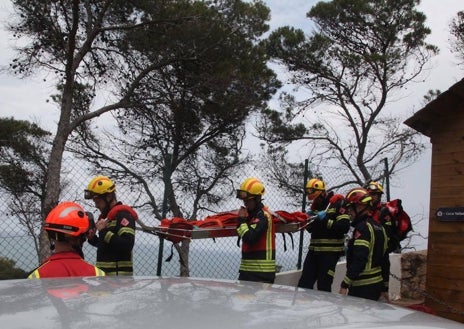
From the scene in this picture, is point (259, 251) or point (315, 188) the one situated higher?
point (315, 188)

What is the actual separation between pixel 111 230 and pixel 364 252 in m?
2.44

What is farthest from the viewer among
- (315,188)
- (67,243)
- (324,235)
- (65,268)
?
(315,188)

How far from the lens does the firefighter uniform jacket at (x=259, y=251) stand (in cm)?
518

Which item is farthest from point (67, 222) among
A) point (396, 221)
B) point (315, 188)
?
point (396, 221)

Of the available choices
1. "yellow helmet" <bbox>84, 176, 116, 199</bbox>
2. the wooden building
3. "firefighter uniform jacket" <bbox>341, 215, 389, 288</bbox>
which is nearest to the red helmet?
"firefighter uniform jacket" <bbox>341, 215, 389, 288</bbox>

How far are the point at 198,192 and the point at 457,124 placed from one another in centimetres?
567

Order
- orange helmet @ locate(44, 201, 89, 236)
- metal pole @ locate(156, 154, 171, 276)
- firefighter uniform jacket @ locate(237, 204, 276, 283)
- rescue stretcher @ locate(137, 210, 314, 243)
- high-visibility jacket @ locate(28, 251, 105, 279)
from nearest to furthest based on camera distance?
high-visibility jacket @ locate(28, 251, 105, 279) < orange helmet @ locate(44, 201, 89, 236) < firefighter uniform jacket @ locate(237, 204, 276, 283) < rescue stretcher @ locate(137, 210, 314, 243) < metal pole @ locate(156, 154, 171, 276)

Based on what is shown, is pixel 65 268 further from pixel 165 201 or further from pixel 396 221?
pixel 396 221

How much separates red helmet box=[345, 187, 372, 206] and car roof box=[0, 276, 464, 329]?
375 centimetres

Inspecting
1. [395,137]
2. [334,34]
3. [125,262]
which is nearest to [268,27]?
[334,34]

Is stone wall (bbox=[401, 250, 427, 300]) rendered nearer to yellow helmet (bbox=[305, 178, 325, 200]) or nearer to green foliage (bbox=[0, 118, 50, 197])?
yellow helmet (bbox=[305, 178, 325, 200])

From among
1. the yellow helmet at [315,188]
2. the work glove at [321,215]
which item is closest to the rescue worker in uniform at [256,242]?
the work glove at [321,215]

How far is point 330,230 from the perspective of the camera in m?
6.32

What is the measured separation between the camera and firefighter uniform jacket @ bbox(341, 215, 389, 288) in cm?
Answer: 527
